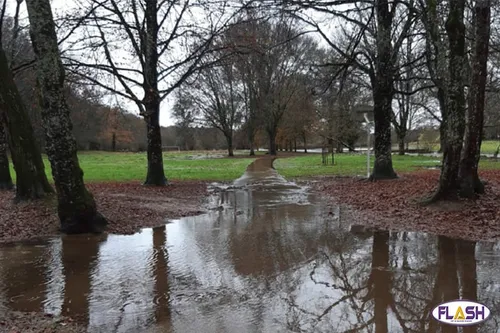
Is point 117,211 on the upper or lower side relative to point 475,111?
lower

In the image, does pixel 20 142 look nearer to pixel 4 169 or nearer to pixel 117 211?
pixel 117 211

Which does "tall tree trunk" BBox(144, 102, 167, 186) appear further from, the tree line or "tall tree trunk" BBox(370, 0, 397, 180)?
"tall tree trunk" BBox(370, 0, 397, 180)

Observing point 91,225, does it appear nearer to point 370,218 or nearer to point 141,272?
point 141,272

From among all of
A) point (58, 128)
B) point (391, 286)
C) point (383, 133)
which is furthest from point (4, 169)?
point (391, 286)

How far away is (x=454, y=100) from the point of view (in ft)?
29.6

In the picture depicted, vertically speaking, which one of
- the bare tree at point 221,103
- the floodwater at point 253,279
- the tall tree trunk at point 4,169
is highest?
the bare tree at point 221,103

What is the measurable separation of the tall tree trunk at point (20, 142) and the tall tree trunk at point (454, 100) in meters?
9.91

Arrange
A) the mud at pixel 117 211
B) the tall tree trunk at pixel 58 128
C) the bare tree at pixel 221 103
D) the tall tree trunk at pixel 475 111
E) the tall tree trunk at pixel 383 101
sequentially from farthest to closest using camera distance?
the bare tree at pixel 221 103 < the tall tree trunk at pixel 383 101 < the tall tree trunk at pixel 475 111 < the mud at pixel 117 211 < the tall tree trunk at pixel 58 128

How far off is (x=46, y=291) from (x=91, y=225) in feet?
10.5

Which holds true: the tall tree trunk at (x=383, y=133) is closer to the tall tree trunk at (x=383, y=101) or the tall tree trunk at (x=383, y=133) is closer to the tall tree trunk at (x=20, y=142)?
the tall tree trunk at (x=383, y=101)

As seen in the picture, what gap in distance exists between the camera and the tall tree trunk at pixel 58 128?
24.1 feet

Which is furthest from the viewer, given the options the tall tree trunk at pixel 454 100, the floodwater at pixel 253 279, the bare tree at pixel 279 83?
the bare tree at pixel 279 83

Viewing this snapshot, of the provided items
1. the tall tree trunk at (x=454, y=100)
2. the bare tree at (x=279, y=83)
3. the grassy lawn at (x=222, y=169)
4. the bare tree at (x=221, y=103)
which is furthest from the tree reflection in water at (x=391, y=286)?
the bare tree at (x=221, y=103)

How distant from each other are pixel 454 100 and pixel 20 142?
1048 cm
